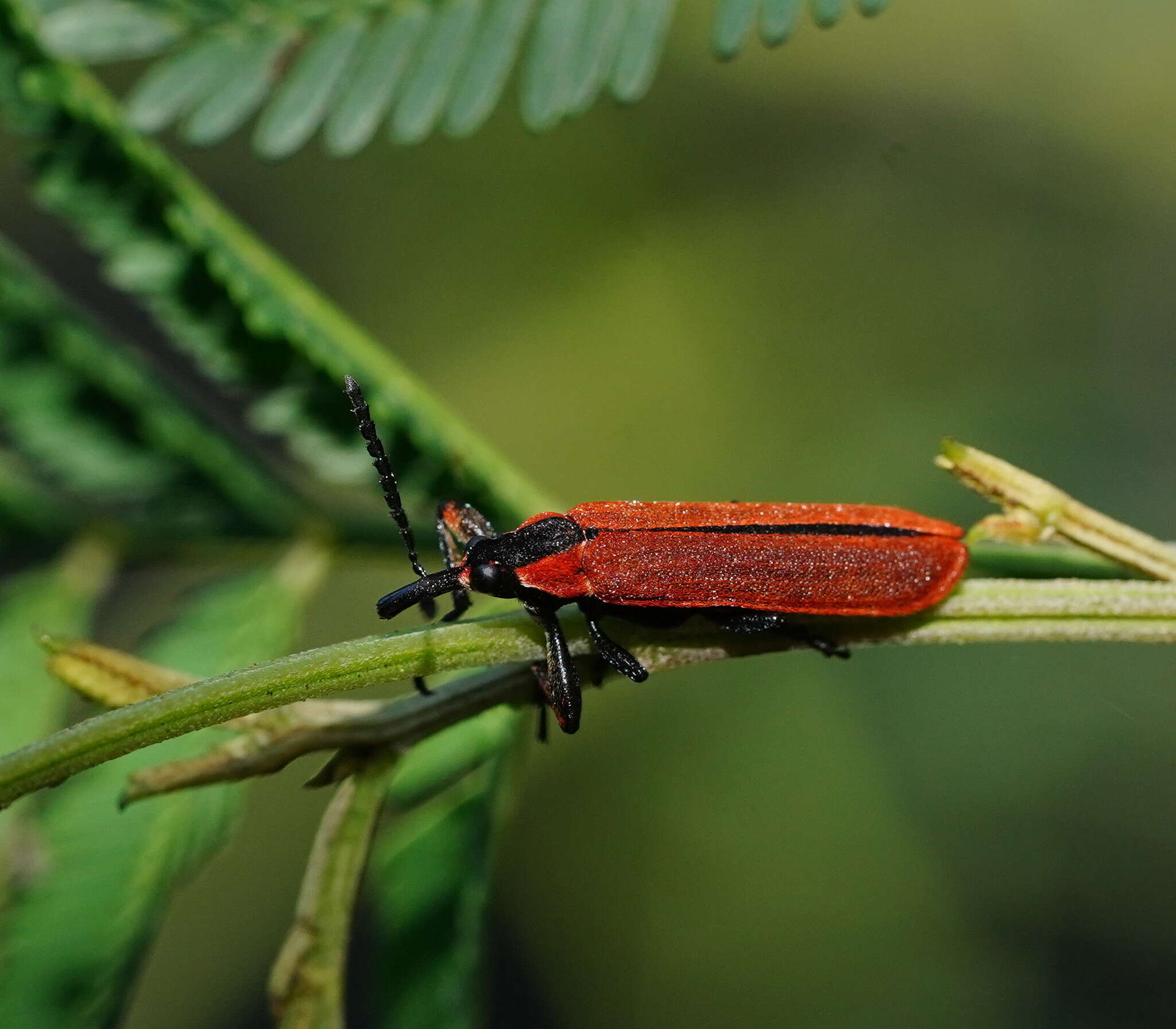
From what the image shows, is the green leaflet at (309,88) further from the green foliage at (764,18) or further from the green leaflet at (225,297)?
the green foliage at (764,18)

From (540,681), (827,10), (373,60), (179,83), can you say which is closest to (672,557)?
(540,681)

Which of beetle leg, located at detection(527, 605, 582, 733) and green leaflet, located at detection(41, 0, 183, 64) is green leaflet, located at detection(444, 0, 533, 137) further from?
beetle leg, located at detection(527, 605, 582, 733)

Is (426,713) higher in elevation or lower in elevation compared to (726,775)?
higher

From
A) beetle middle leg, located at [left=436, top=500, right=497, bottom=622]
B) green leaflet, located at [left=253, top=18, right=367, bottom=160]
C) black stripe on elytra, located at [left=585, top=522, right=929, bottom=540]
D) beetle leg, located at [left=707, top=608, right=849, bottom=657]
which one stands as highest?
green leaflet, located at [left=253, top=18, right=367, bottom=160]

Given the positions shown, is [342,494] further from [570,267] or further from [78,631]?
[78,631]

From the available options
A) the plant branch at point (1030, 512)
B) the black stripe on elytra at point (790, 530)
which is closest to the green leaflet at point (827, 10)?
the plant branch at point (1030, 512)

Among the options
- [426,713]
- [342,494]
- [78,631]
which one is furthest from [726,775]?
[426,713]

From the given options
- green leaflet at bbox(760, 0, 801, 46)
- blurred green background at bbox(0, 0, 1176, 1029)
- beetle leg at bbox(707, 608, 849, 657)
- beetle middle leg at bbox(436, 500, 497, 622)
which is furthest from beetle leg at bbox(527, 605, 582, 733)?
blurred green background at bbox(0, 0, 1176, 1029)
